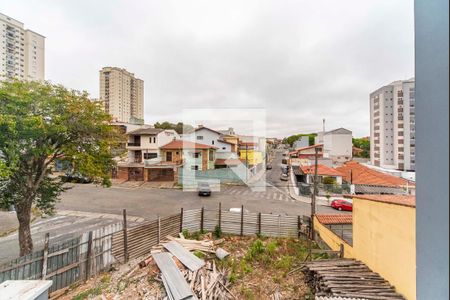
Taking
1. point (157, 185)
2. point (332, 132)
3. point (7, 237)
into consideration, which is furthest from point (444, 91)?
point (332, 132)

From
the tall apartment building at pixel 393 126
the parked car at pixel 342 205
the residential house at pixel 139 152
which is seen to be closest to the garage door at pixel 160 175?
the residential house at pixel 139 152

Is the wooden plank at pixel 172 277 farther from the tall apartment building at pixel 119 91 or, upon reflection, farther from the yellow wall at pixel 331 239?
the tall apartment building at pixel 119 91

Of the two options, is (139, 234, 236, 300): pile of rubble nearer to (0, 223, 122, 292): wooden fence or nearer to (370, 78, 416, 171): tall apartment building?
(0, 223, 122, 292): wooden fence

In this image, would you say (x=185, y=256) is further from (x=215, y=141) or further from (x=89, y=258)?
(x=215, y=141)

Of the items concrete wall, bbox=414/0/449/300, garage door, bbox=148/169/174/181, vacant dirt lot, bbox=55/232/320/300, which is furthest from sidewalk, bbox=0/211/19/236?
concrete wall, bbox=414/0/449/300

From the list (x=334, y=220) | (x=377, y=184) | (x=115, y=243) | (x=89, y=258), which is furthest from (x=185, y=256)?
(x=377, y=184)

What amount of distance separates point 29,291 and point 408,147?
163 feet

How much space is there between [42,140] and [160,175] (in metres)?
19.3

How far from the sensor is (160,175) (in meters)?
26.5

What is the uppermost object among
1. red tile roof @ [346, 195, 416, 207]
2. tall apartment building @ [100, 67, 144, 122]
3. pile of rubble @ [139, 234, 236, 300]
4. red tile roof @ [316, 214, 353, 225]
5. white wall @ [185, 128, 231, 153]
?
tall apartment building @ [100, 67, 144, 122]

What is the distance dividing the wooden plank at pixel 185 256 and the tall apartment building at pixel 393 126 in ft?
146

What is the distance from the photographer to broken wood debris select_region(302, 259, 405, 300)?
16.4ft

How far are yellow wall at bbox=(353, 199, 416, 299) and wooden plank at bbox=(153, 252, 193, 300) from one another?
5.21 metres

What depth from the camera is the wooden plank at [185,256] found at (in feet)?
23.3
